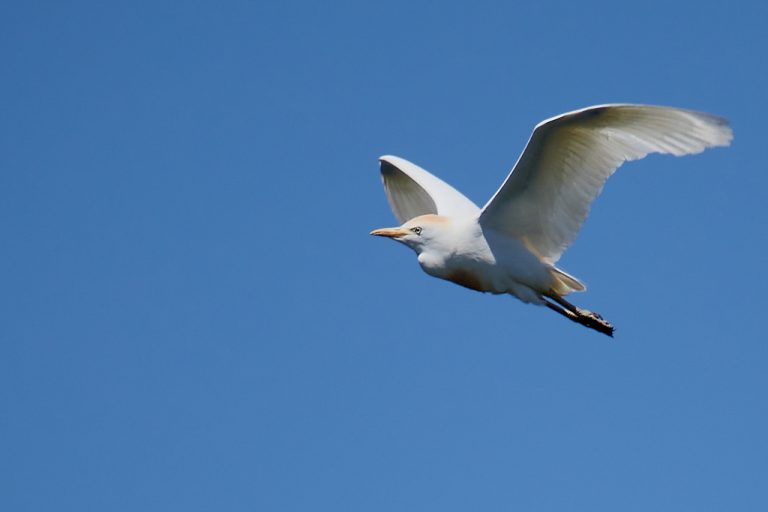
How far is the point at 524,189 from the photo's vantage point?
1390cm

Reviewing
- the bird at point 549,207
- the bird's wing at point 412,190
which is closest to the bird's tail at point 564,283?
the bird at point 549,207

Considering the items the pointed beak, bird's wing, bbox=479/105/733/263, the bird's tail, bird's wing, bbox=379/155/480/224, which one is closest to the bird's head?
the pointed beak

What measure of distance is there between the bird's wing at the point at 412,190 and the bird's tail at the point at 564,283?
77.5 inches

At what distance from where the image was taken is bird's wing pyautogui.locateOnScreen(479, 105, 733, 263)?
1259cm

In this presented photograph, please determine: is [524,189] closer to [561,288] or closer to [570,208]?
[570,208]

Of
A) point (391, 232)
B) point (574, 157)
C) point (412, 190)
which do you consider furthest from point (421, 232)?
point (412, 190)

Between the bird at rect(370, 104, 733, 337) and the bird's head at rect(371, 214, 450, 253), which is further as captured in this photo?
the bird's head at rect(371, 214, 450, 253)

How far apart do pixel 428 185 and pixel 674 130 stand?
482 cm

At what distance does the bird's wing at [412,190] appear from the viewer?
656 inches

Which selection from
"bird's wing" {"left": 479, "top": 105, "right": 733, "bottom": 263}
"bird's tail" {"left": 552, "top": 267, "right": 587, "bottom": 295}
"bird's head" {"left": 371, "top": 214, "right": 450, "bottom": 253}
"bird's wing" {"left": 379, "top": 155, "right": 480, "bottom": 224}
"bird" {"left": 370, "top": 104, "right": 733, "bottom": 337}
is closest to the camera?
"bird's wing" {"left": 479, "top": 105, "right": 733, "bottom": 263}

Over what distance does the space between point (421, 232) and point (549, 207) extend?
1531 mm

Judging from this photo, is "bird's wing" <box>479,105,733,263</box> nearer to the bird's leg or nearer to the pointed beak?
the bird's leg

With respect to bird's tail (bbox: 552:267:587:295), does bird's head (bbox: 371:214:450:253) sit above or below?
above

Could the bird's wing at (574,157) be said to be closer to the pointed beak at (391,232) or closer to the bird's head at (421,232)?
the bird's head at (421,232)
